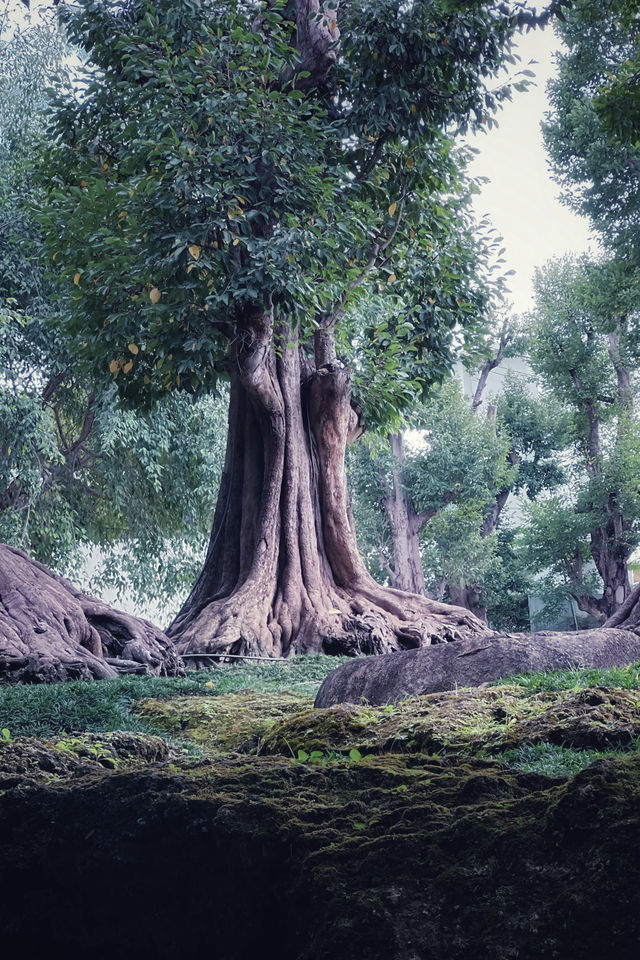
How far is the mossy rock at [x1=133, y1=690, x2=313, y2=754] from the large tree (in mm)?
3755

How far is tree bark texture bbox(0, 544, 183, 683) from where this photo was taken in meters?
7.60

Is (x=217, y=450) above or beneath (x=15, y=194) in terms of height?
beneath

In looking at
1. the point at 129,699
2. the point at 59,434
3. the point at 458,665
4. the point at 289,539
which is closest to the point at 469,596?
the point at 59,434

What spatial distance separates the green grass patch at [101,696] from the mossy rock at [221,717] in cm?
16

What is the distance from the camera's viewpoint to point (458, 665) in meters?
5.48

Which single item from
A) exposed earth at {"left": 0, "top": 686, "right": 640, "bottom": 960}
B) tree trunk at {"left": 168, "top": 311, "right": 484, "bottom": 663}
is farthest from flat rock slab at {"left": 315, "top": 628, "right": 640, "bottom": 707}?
tree trunk at {"left": 168, "top": 311, "right": 484, "bottom": 663}

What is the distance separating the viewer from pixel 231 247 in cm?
1098

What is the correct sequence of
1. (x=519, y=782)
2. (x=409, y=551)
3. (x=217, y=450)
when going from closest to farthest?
(x=519, y=782) → (x=217, y=450) → (x=409, y=551)

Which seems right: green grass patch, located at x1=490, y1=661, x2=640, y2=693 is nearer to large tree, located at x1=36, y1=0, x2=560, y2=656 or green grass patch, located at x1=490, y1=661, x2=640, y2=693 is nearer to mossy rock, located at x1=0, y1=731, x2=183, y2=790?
mossy rock, located at x1=0, y1=731, x2=183, y2=790

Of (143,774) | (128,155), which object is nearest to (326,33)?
(128,155)

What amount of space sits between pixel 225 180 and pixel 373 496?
20.2 meters

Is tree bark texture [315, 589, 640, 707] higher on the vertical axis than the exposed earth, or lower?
higher

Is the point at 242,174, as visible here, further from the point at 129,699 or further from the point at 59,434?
the point at 59,434

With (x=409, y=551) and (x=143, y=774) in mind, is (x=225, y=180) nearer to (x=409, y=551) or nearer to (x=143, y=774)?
(x=143, y=774)
